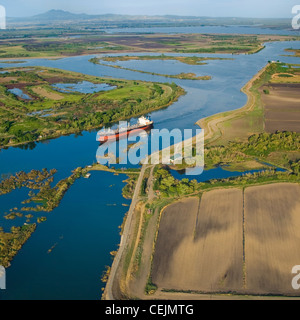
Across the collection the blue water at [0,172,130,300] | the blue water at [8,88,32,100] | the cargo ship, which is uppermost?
the blue water at [8,88,32,100]

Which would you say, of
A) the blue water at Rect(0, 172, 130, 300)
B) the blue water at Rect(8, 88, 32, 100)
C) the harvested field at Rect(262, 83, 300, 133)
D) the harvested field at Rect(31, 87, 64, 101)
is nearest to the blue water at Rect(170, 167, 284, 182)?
the blue water at Rect(0, 172, 130, 300)

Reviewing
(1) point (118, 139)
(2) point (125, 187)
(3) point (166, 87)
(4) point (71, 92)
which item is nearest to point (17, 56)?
(4) point (71, 92)

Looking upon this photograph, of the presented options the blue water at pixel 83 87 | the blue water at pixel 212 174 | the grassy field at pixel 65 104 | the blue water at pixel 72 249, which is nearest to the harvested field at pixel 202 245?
the blue water at pixel 212 174

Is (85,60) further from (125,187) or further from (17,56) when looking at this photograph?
(125,187)

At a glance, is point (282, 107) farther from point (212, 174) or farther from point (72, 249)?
point (72, 249)

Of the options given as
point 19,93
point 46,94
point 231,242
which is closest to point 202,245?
point 231,242

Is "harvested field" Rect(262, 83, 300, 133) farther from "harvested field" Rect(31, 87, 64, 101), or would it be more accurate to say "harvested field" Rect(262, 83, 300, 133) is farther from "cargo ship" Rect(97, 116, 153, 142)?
"harvested field" Rect(31, 87, 64, 101)

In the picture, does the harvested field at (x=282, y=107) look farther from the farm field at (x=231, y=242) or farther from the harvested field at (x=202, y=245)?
the harvested field at (x=202, y=245)

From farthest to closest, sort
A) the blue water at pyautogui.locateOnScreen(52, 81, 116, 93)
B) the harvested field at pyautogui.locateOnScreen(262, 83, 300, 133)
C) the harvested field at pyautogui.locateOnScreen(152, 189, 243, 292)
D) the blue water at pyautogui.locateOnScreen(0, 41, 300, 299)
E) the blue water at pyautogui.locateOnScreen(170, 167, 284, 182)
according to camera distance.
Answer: the blue water at pyautogui.locateOnScreen(52, 81, 116, 93), the harvested field at pyautogui.locateOnScreen(262, 83, 300, 133), the blue water at pyautogui.locateOnScreen(170, 167, 284, 182), the blue water at pyautogui.locateOnScreen(0, 41, 300, 299), the harvested field at pyautogui.locateOnScreen(152, 189, 243, 292)
